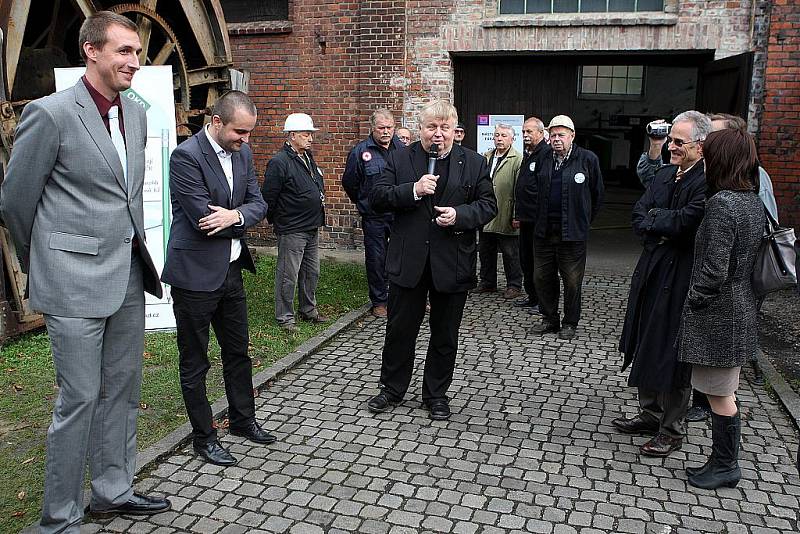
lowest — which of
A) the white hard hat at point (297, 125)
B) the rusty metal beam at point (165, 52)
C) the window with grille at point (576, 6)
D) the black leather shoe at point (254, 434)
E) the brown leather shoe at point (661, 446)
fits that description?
the brown leather shoe at point (661, 446)

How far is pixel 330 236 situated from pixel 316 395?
5893mm

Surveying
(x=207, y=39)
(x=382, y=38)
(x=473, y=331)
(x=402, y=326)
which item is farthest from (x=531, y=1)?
(x=402, y=326)

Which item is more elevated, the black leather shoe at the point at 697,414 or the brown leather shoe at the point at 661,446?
the brown leather shoe at the point at 661,446

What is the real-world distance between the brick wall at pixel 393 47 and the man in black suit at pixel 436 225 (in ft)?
18.7

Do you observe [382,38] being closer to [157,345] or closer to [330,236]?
[330,236]

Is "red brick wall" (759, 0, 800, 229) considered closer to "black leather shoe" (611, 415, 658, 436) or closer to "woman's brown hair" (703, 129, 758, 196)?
"black leather shoe" (611, 415, 658, 436)

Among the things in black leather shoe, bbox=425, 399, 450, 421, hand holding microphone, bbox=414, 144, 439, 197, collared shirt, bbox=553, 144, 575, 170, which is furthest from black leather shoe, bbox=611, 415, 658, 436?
collared shirt, bbox=553, 144, 575, 170

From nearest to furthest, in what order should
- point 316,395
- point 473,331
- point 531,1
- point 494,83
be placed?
1. point 316,395
2. point 473,331
3. point 531,1
4. point 494,83

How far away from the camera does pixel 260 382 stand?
5.37 meters

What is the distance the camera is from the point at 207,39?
8.53 m

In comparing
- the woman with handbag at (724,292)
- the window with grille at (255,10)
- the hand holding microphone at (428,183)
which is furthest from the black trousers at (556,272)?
the window with grille at (255,10)

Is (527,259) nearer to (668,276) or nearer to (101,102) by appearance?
(668,276)

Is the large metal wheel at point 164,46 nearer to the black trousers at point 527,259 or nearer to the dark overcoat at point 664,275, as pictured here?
the black trousers at point 527,259

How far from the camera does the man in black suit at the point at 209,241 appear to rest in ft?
12.9
